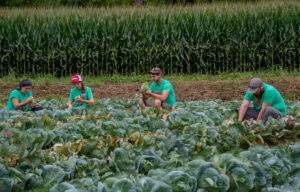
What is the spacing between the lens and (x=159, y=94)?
7547 millimetres

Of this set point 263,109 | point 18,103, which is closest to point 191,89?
point 263,109

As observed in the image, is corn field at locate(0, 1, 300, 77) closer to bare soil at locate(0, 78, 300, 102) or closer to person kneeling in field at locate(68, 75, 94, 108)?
bare soil at locate(0, 78, 300, 102)

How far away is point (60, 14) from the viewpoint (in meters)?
14.8

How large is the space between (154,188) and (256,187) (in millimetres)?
1020

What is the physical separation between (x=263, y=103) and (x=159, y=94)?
227cm

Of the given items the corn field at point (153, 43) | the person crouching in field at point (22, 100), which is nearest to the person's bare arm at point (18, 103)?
the person crouching in field at point (22, 100)

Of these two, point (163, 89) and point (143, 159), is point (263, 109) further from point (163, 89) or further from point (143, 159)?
point (143, 159)

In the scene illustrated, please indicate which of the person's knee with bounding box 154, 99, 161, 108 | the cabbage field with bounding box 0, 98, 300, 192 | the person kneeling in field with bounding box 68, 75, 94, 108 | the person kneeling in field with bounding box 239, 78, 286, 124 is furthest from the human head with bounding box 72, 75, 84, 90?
the person kneeling in field with bounding box 239, 78, 286, 124

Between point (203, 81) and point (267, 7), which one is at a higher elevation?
point (267, 7)

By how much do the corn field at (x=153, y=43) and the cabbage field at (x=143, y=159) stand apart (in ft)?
29.5

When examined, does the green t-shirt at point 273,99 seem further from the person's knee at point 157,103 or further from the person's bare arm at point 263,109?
the person's knee at point 157,103

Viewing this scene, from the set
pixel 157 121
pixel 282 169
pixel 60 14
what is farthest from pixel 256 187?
pixel 60 14

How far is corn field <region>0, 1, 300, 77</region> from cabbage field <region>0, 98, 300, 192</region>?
29.5ft

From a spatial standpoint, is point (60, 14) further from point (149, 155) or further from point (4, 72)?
point (149, 155)
